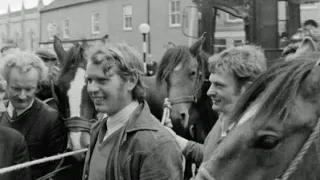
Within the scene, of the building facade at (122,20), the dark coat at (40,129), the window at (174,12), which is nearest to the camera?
the dark coat at (40,129)

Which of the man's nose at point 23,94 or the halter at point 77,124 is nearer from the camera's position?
the man's nose at point 23,94

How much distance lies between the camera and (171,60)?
5.19 metres

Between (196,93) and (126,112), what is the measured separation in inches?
99.3

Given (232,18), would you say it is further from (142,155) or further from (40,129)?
(142,155)

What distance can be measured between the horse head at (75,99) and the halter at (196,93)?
1107 mm

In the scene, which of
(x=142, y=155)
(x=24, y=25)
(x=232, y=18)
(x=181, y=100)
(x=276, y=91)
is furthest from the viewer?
(x=24, y=25)

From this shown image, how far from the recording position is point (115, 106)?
267 cm

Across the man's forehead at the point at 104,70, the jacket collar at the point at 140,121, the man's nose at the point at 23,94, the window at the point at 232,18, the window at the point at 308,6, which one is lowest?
the jacket collar at the point at 140,121

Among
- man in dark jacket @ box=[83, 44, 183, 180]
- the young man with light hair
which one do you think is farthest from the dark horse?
man in dark jacket @ box=[83, 44, 183, 180]

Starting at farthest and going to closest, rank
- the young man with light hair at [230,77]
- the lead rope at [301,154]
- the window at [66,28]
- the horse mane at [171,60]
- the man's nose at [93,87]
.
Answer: the window at [66,28] < the horse mane at [171,60] < the young man with light hair at [230,77] < the man's nose at [93,87] < the lead rope at [301,154]

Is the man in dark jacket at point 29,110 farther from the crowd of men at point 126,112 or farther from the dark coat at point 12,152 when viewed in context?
the dark coat at point 12,152

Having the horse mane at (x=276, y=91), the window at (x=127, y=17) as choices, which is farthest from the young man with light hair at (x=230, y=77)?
the window at (x=127, y=17)

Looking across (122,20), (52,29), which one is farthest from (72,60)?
(52,29)

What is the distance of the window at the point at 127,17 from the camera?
1117 inches
